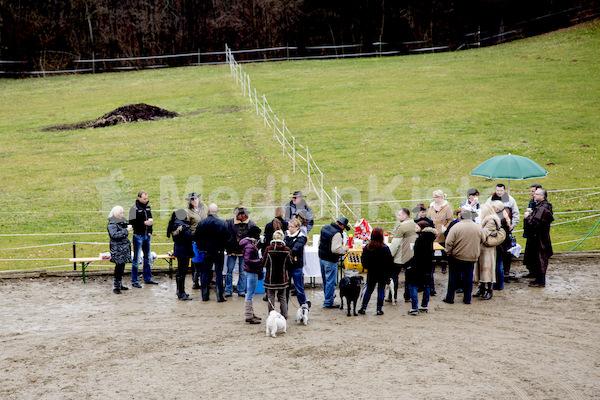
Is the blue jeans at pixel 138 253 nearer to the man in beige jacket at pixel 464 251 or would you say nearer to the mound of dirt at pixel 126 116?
the man in beige jacket at pixel 464 251

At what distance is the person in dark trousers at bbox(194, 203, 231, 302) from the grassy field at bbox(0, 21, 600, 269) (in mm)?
5745

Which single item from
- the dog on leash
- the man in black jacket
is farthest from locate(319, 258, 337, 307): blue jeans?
the man in black jacket

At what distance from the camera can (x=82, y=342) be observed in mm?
9664

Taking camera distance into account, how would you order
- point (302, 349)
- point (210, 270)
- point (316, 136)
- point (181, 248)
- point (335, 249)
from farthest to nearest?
1. point (316, 136)
2. point (181, 248)
3. point (210, 270)
4. point (335, 249)
5. point (302, 349)

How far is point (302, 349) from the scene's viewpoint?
9.27 m

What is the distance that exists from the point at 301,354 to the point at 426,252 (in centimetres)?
331

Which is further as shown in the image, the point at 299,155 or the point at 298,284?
the point at 299,155

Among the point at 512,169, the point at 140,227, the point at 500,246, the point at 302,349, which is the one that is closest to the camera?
the point at 302,349

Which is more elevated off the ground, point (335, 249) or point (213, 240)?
point (213, 240)

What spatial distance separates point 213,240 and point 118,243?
2.31 meters

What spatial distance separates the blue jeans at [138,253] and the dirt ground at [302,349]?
675 millimetres

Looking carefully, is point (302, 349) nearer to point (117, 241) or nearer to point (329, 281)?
point (329, 281)

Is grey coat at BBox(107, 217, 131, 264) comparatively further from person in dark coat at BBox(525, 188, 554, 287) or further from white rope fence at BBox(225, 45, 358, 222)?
person in dark coat at BBox(525, 188, 554, 287)

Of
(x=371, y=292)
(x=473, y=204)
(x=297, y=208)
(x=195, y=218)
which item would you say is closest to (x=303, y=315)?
(x=371, y=292)
